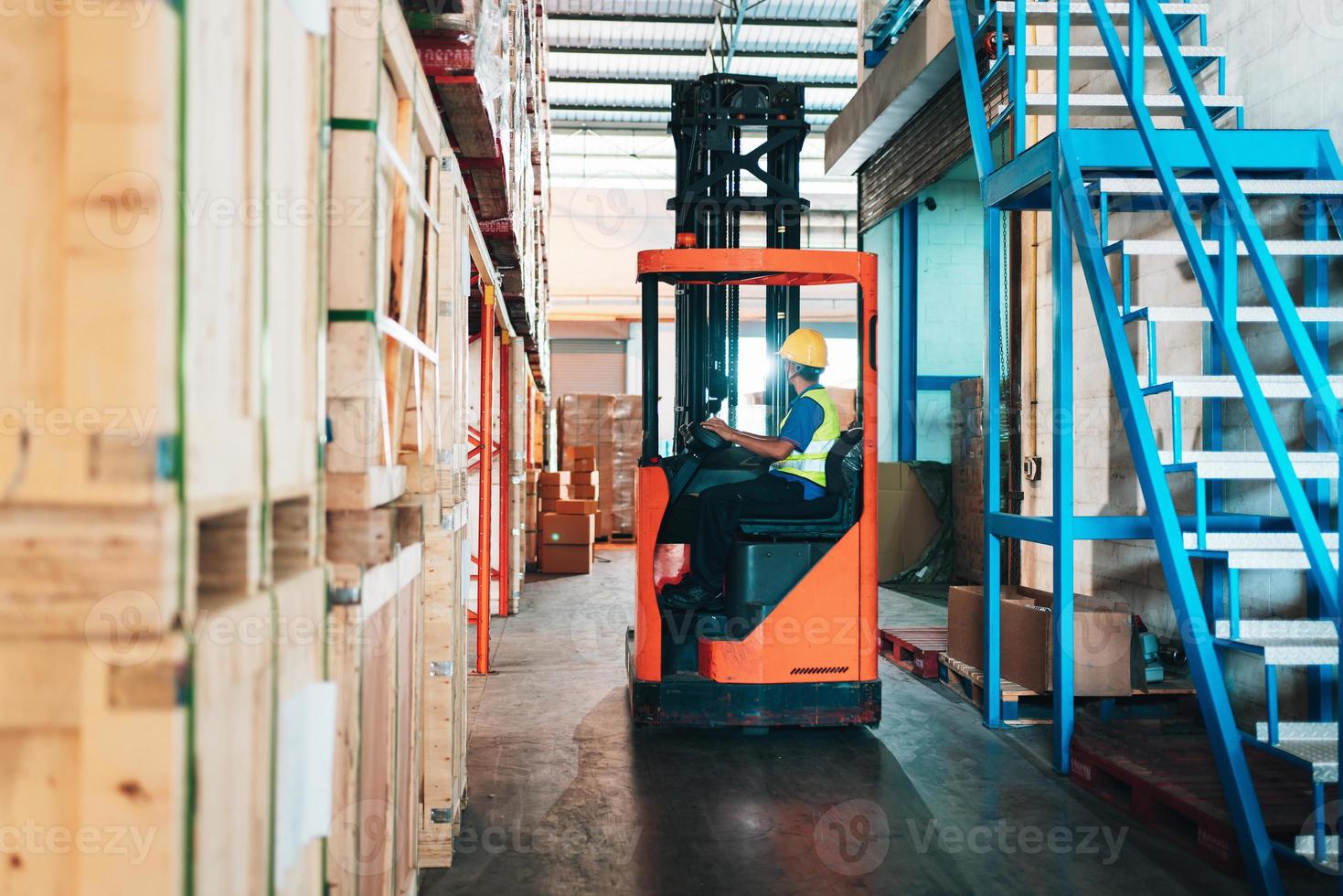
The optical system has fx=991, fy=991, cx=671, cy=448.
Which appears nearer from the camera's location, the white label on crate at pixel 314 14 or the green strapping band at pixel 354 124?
the white label on crate at pixel 314 14

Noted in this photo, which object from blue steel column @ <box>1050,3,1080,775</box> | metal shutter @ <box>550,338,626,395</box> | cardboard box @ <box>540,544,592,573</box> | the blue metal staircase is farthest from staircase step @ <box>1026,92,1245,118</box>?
metal shutter @ <box>550,338,626,395</box>

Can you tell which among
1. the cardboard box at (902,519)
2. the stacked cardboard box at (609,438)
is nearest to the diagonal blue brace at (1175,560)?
the cardboard box at (902,519)

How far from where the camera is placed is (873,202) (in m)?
12.7

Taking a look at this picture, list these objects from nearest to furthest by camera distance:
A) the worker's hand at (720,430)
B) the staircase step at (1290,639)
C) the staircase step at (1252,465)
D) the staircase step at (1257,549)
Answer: the staircase step at (1290,639)
the staircase step at (1257,549)
the staircase step at (1252,465)
the worker's hand at (720,430)

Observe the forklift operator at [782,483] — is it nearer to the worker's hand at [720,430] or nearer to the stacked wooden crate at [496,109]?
the worker's hand at [720,430]

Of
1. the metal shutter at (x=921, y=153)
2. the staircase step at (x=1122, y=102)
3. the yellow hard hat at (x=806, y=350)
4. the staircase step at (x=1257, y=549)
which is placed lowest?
the staircase step at (x=1257, y=549)

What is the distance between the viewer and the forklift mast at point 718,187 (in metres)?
5.82

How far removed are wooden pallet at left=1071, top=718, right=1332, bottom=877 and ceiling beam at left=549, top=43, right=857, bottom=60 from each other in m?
12.3

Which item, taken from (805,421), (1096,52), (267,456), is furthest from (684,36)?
(267,456)

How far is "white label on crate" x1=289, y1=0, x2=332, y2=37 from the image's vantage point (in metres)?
1.54

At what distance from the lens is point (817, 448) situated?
5.07 metres

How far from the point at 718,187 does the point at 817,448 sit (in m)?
1.84

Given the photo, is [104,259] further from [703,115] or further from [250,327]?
[703,115]

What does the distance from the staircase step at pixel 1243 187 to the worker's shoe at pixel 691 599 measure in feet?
9.01
